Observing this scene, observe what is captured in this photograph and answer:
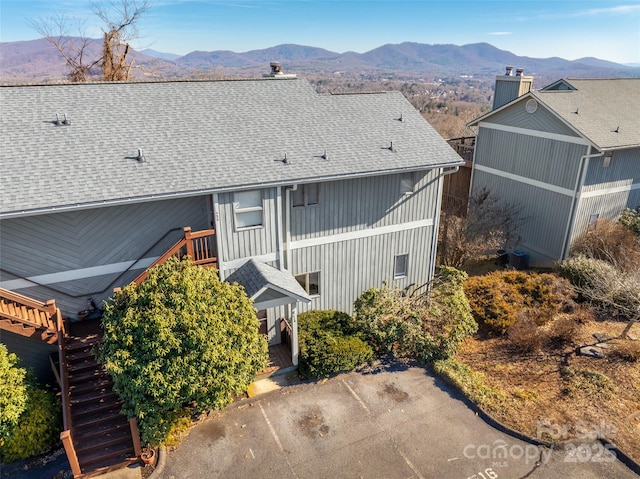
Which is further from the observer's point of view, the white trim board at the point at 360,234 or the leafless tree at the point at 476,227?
the leafless tree at the point at 476,227

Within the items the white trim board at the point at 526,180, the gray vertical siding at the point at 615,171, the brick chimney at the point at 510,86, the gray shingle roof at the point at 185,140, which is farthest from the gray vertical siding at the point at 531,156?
the gray shingle roof at the point at 185,140

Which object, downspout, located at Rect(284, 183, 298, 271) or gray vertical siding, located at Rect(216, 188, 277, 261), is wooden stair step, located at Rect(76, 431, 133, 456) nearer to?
gray vertical siding, located at Rect(216, 188, 277, 261)

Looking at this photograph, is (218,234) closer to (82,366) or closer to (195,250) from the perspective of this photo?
(195,250)

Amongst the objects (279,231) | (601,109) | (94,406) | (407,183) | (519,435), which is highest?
(601,109)

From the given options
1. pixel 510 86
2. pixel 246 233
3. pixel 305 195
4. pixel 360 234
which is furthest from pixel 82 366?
pixel 510 86

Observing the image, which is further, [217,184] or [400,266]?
[400,266]

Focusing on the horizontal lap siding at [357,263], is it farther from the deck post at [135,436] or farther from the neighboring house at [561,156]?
the neighboring house at [561,156]
